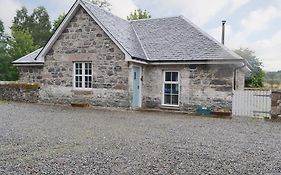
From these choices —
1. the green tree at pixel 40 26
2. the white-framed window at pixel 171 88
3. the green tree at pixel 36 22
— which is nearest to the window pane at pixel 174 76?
the white-framed window at pixel 171 88

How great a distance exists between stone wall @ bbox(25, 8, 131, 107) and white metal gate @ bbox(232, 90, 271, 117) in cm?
558

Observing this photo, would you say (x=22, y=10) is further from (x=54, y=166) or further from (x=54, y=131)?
(x=54, y=166)

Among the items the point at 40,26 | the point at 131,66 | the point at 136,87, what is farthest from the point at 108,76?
the point at 40,26

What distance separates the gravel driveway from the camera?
515 centimetres

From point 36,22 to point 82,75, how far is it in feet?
140

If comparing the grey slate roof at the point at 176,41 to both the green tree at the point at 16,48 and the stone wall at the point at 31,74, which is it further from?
the green tree at the point at 16,48

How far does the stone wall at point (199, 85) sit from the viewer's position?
14547mm

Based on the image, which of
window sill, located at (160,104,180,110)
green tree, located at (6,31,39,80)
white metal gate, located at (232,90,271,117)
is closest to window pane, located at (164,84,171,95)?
window sill, located at (160,104,180,110)

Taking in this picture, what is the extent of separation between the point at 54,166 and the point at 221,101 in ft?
36.6

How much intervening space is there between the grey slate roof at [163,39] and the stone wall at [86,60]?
0.83 metres

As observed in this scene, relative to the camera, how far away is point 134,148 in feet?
21.7

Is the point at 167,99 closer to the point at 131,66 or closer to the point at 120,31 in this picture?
the point at 131,66

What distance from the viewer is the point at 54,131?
861cm

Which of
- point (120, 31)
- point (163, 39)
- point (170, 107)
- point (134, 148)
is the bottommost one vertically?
point (134, 148)
